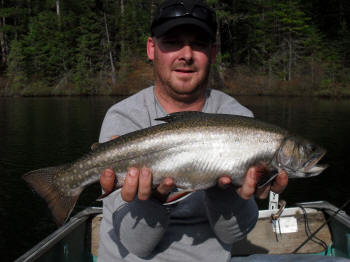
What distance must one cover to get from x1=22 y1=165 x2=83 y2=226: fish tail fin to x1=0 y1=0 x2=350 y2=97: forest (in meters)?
34.0

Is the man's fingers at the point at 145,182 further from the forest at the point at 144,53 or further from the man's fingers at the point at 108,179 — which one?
the forest at the point at 144,53

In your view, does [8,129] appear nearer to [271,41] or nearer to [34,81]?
[34,81]

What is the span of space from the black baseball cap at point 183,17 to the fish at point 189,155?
34.9 inches

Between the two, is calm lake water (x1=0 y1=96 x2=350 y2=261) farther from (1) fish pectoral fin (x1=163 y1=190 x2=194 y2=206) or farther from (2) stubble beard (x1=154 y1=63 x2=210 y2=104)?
(1) fish pectoral fin (x1=163 y1=190 x2=194 y2=206)

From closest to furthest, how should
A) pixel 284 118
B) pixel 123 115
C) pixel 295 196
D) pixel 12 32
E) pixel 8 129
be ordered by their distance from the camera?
pixel 123 115 → pixel 295 196 → pixel 8 129 → pixel 284 118 → pixel 12 32

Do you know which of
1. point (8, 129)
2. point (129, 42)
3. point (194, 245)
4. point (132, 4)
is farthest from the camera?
point (132, 4)

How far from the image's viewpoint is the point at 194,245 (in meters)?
2.72

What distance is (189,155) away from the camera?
8.25ft

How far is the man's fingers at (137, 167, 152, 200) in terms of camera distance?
2.43m

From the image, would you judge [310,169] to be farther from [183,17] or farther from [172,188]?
[183,17]

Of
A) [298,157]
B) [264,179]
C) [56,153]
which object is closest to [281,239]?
[298,157]

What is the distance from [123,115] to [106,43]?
4245cm

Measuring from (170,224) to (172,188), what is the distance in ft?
1.46

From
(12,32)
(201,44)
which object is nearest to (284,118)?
(201,44)
